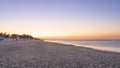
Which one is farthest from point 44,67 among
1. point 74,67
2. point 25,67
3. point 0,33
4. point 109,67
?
point 0,33

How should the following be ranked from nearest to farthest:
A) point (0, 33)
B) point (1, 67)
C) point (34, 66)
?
point (1, 67)
point (34, 66)
point (0, 33)

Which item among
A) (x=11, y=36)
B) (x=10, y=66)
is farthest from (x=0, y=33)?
(x=10, y=66)

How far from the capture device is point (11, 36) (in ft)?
474

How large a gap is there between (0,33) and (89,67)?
118200 mm

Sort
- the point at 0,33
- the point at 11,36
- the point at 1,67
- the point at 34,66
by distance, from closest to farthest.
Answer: the point at 1,67 → the point at 34,66 → the point at 0,33 → the point at 11,36

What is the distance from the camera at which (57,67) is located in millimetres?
10891

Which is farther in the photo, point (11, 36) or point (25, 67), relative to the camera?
point (11, 36)

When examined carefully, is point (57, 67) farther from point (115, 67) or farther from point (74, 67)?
point (115, 67)

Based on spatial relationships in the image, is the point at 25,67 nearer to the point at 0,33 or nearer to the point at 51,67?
the point at 51,67

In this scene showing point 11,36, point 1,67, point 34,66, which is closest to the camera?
point 1,67

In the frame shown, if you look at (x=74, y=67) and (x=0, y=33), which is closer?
(x=74, y=67)

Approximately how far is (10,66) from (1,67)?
600mm

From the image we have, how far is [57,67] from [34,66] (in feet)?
5.33

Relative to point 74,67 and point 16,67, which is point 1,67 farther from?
point 74,67
